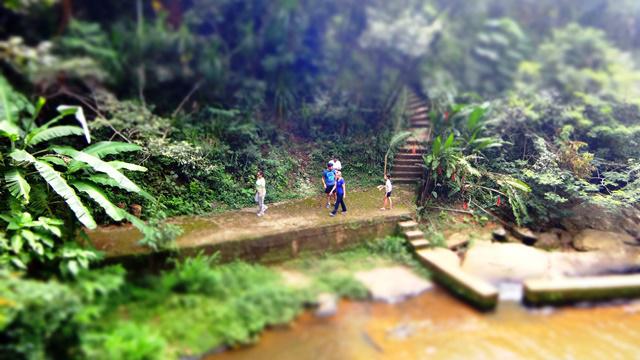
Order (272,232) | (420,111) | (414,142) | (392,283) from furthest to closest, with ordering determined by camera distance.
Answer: (420,111) < (414,142) < (272,232) < (392,283)

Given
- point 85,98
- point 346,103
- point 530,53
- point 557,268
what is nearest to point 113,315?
point 85,98

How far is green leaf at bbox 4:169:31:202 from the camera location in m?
6.49

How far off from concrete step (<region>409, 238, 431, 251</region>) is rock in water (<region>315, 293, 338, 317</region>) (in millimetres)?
2524

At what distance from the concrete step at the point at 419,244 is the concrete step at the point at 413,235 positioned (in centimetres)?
11

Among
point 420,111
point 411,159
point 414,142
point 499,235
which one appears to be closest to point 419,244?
point 499,235

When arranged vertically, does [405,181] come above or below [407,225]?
above

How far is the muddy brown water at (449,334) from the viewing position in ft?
18.6

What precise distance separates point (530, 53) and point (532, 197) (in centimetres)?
885

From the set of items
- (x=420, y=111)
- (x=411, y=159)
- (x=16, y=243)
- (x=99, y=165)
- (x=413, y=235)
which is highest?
(x=420, y=111)

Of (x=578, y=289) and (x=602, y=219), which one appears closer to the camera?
(x=578, y=289)

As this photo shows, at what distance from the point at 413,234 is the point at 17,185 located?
782 centimetres

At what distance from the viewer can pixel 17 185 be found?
654 cm

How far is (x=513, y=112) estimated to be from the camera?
11828 mm

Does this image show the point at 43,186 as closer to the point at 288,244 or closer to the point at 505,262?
the point at 288,244
